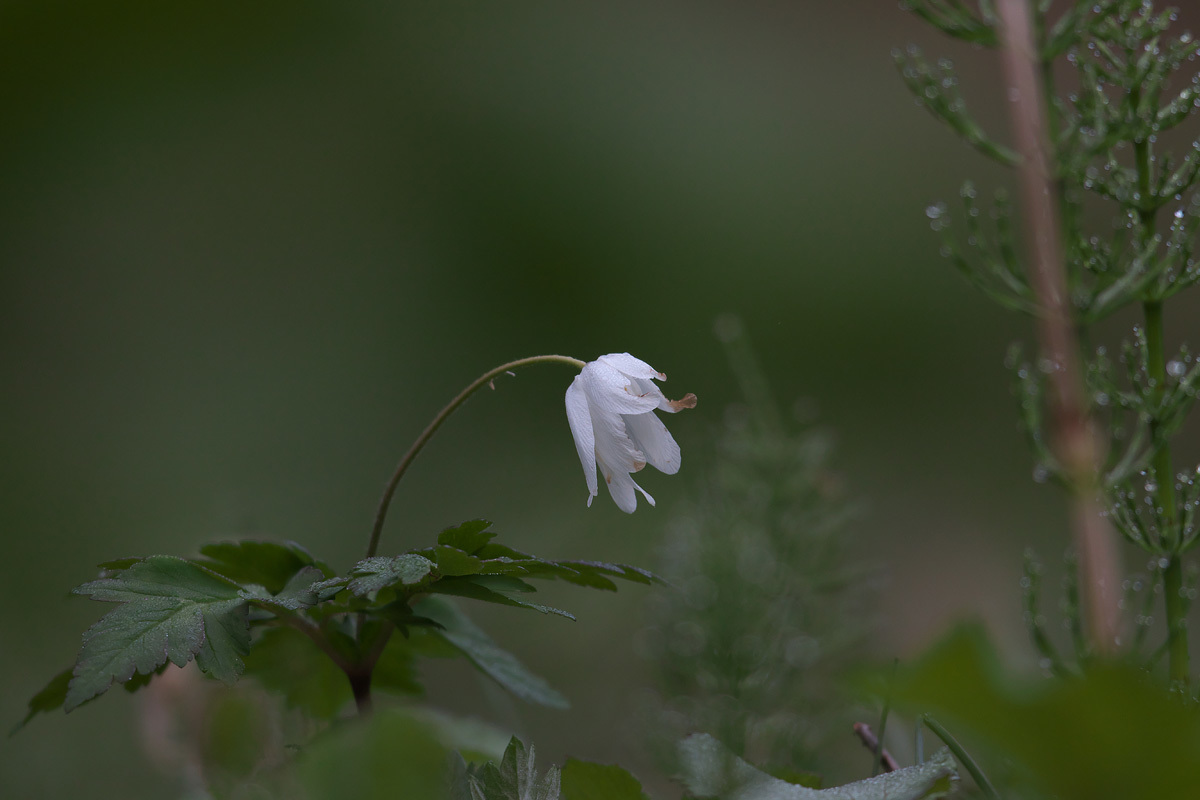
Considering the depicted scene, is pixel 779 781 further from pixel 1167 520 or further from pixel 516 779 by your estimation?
pixel 1167 520

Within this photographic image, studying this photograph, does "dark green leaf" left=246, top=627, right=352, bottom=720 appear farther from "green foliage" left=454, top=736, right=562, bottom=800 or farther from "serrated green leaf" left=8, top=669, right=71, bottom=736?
"green foliage" left=454, top=736, right=562, bottom=800

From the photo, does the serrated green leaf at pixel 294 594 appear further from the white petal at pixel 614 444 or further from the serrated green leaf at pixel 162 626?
the white petal at pixel 614 444

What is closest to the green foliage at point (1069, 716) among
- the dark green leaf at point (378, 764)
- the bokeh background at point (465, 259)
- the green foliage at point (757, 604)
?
the green foliage at point (757, 604)

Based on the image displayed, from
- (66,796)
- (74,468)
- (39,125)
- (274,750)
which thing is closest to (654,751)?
(274,750)

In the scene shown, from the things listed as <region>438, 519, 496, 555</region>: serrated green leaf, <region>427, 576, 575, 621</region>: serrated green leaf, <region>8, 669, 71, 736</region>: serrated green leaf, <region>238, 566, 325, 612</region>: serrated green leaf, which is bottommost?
<region>8, 669, 71, 736</region>: serrated green leaf

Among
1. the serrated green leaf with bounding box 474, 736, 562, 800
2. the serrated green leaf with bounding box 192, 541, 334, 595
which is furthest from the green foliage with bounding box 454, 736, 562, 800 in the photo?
the serrated green leaf with bounding box 192, 541, 334, 595

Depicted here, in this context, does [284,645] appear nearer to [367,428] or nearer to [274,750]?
[274,750]
